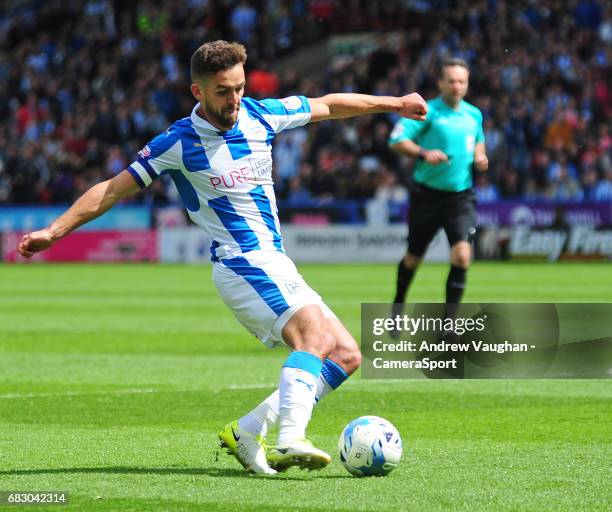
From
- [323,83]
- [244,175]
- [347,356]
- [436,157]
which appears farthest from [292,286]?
[323,83]

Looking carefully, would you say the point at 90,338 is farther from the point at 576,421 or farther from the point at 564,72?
the point at 564,72

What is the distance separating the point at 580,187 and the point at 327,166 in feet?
19.3

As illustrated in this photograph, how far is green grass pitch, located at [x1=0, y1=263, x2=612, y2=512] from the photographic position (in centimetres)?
557

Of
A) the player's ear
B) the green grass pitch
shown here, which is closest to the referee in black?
the green grass pitch

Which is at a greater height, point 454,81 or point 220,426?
point 454,81

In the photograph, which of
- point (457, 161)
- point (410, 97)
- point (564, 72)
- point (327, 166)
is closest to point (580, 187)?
point (564, 72)

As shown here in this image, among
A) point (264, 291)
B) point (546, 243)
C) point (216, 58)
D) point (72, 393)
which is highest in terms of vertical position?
point (216, 58)

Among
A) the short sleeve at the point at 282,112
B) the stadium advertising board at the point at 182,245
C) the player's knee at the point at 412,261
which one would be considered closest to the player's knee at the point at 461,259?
the player's knee at the point at 412,261

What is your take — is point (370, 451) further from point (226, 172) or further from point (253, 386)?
point (253, 386)

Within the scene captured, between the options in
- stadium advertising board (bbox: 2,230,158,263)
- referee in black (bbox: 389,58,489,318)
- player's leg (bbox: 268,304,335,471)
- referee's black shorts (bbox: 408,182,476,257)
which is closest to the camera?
player's leg (bbox: 268,304,335,471)

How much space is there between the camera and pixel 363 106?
21.7 ft

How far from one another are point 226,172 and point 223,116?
270 millimetres

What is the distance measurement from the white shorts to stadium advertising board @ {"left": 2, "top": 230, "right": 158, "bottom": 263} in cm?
2465

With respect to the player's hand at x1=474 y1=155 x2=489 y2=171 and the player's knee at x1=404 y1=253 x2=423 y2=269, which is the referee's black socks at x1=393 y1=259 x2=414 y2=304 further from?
the player's hand at x1=474 y1=155 x2=489 y2=171
